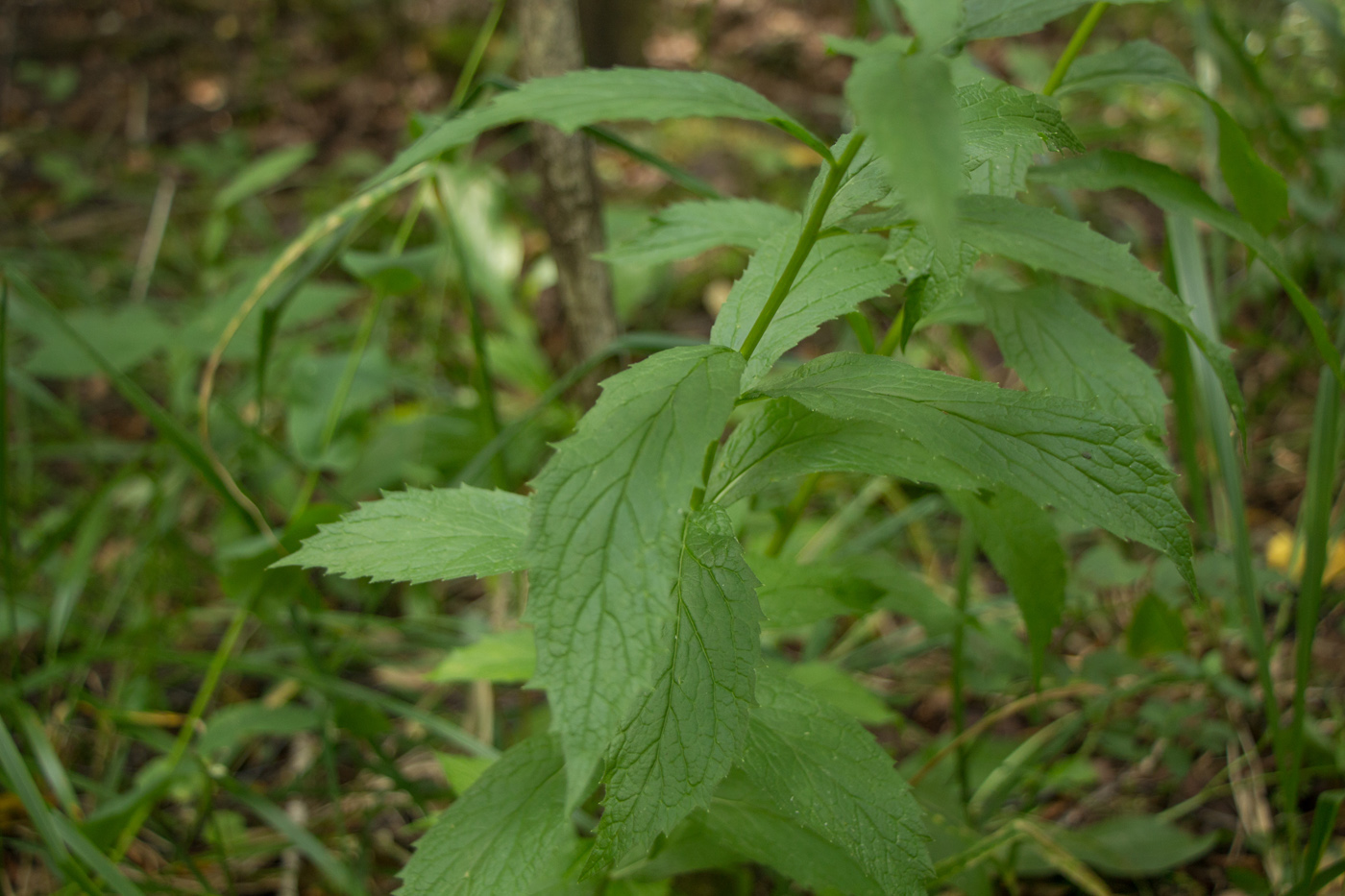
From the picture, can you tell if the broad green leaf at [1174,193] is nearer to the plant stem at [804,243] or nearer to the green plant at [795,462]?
the green plant at [795,462]

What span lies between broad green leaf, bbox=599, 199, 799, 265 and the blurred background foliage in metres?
0.17

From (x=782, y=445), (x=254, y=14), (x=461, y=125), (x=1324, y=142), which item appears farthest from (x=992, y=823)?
(x=254, y=14)

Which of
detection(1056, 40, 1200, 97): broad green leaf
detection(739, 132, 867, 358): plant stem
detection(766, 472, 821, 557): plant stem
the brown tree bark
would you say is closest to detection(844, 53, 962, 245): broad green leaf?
detection(739, 132, 867, 358): plant stem

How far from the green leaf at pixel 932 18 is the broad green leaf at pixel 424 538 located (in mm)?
485

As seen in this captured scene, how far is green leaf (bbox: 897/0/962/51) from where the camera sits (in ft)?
1.68

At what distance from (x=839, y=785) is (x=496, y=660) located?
17.8 inches

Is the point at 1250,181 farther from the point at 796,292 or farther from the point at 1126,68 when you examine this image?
the point at 796,292

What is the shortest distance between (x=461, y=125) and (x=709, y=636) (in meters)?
0.42

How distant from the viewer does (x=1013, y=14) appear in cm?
74

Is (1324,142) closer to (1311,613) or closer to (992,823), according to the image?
(1311,613)

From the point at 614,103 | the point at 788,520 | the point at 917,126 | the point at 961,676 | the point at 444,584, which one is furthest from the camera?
the point at 444,584

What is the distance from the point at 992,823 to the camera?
1.30 metres

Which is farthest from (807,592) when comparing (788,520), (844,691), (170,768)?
(170,768)

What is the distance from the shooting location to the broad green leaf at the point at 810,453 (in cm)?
74
